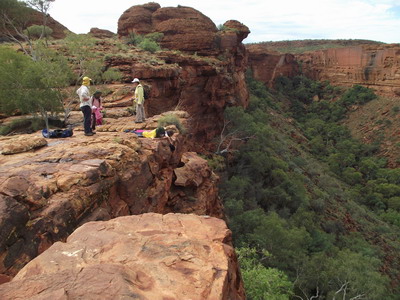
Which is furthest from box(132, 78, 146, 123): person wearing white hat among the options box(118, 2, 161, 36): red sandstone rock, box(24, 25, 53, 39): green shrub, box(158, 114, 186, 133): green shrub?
box(118, 2, 161, 36): red sandstone rock

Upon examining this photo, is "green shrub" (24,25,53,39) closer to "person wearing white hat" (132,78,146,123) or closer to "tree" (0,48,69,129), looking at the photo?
"tree" (0,48,69,129)

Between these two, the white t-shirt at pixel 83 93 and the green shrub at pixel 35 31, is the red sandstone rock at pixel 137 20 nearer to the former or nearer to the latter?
the green shrub at pixel 35 31

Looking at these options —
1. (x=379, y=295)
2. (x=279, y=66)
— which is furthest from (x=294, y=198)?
(x=279, y=66)

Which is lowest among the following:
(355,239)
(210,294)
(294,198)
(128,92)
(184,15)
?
(355,239)

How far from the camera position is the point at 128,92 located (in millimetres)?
14297

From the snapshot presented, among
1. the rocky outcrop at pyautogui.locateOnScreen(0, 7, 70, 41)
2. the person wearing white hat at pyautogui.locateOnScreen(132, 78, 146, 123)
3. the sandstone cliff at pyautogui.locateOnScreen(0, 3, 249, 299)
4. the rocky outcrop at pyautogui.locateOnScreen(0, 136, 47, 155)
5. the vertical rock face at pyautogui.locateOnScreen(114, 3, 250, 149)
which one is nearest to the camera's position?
the sandstone cliff at pyautogui.locateOnScreen(0, 3, 249, 299)

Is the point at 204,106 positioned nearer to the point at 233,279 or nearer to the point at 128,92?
the point at 128,92

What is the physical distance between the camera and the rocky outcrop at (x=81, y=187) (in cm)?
439

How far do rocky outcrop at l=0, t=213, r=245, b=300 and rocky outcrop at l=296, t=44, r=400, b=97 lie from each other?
51.4 meters

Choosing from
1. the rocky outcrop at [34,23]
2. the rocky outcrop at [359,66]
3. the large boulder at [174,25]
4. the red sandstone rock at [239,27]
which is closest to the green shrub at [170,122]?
the rocky outcrop at [34,23]

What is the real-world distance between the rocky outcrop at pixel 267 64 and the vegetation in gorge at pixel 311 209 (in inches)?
488

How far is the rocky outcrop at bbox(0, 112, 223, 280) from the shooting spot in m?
4.39

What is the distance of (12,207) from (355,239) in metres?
19.8

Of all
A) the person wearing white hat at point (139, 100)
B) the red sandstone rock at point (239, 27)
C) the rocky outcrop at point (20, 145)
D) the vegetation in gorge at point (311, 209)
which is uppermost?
the red sandstone rock at point (239, 27)
